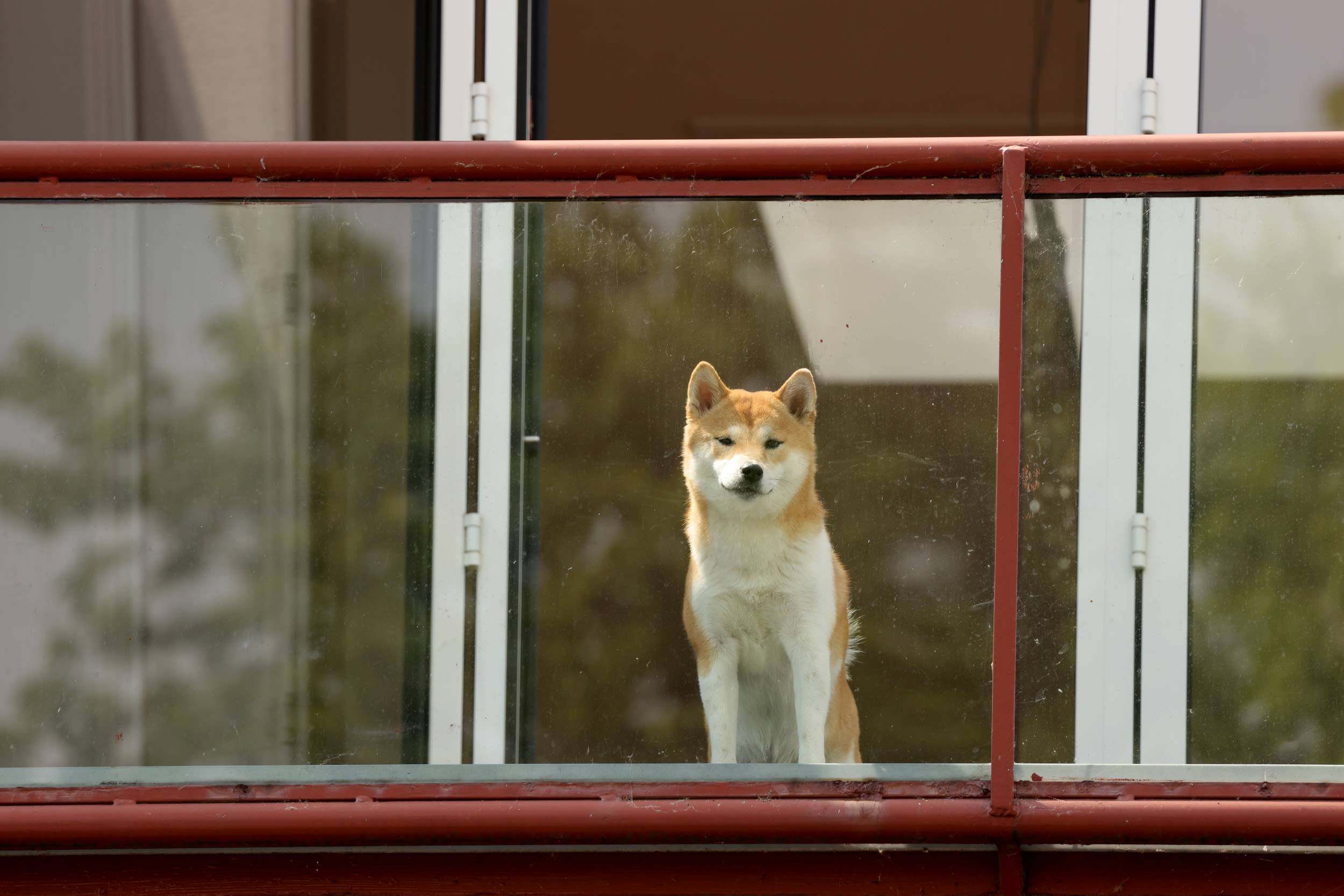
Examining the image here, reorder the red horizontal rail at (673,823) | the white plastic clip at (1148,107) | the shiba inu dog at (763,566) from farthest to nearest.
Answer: the white plastic clip at (1148,107)
the shiba inu dog at (763,566)
the red horizontal rail at (673,823)

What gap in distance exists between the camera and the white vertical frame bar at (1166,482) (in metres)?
2.85

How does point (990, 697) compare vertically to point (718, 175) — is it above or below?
below

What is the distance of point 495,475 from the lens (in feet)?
9.83

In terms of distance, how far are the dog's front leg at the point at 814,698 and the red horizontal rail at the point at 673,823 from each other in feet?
1.07

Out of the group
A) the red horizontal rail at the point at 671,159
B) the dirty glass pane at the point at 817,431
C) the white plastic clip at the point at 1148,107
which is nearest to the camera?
the red horizontal rail at the point at 671,159

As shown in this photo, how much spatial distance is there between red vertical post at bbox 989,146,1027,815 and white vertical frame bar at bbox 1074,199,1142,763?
18cm

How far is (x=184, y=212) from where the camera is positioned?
9.77 ft

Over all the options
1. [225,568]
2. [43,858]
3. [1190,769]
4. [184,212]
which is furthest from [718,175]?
[43,858]

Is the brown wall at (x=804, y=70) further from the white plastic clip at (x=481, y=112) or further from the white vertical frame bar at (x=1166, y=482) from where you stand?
the white vertical frame bar at (x=1166, y=482)

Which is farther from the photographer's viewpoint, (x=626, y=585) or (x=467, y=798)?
(x=626, y=585)

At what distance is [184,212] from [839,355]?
4.87 feet

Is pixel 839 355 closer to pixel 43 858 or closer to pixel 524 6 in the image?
pixel 43 858

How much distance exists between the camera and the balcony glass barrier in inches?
116

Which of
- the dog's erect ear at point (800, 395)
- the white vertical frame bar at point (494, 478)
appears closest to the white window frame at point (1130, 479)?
the dog's erect ear at point (800, 395)
